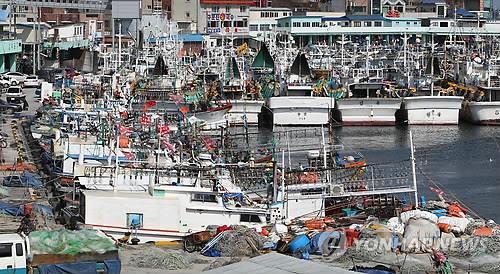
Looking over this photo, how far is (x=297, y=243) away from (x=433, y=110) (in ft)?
94.3

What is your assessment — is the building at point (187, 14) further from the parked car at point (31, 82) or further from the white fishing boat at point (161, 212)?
the white fishing boat at point (161, 212)

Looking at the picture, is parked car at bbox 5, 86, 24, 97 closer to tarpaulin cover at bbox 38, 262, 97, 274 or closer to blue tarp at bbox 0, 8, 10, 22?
blue tarp at bbox 0, 8, 10, 22

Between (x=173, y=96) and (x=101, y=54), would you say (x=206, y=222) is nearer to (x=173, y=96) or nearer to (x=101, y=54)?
(x=173, y=96)

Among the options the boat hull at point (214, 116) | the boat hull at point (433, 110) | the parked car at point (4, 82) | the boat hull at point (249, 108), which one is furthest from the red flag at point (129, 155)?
the boat hull at point (433, 110)

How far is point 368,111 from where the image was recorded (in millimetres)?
44375

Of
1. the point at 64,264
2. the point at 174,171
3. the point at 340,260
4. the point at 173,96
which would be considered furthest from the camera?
the point at 173,96

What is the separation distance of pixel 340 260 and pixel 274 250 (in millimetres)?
1075

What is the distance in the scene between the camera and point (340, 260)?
16125mm

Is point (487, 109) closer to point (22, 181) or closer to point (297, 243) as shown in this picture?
point (22, 181)

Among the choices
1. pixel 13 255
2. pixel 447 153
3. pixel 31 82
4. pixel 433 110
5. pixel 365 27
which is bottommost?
pixel 447 153

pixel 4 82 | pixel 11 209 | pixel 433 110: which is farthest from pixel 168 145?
pixel 4 82

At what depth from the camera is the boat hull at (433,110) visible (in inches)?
1745

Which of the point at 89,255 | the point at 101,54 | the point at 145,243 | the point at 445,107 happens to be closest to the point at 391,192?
the point at 145,243

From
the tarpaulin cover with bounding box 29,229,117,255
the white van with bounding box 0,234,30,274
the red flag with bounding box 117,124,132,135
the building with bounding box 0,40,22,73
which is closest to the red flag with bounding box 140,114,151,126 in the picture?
the red flag with bounding box 117,124,132,135
